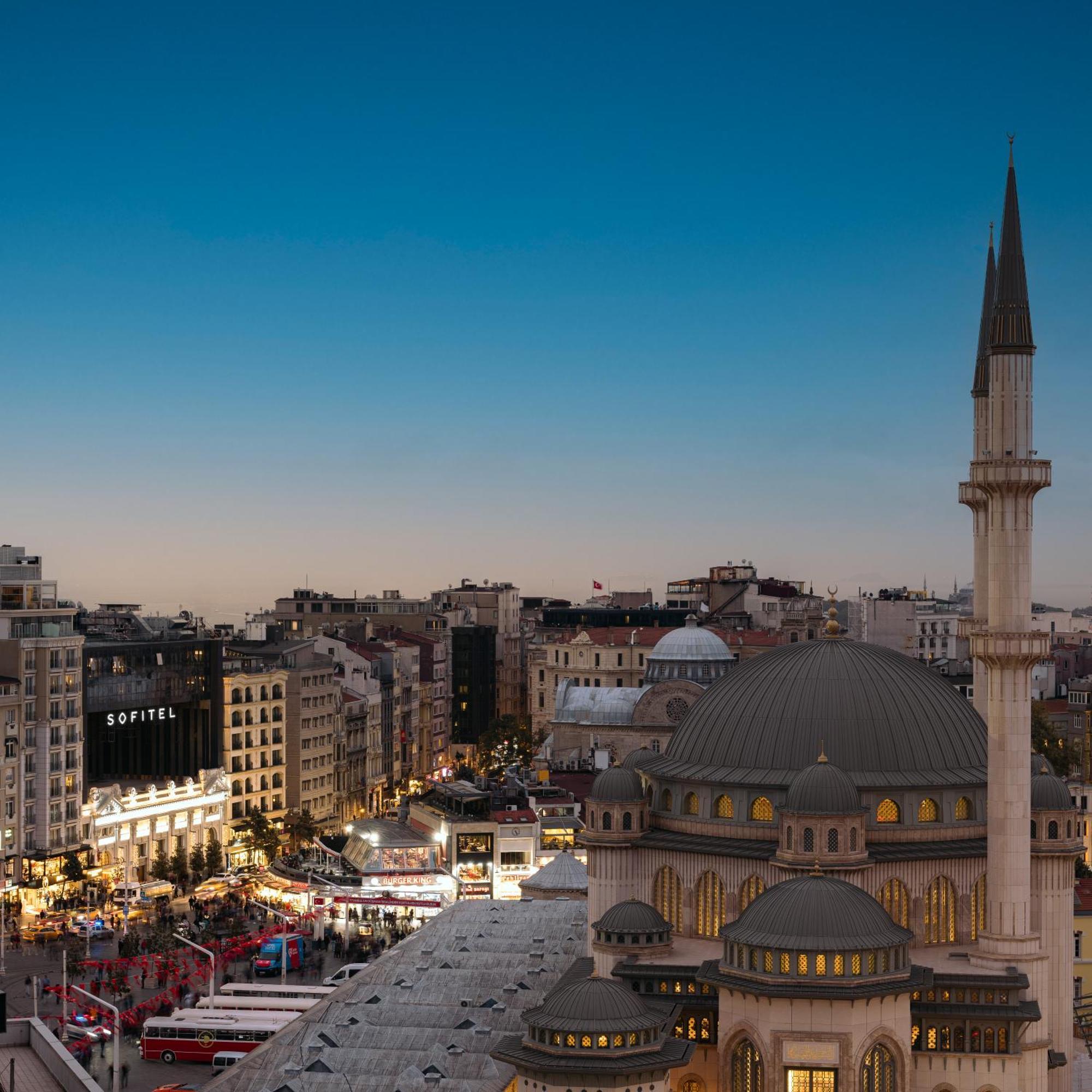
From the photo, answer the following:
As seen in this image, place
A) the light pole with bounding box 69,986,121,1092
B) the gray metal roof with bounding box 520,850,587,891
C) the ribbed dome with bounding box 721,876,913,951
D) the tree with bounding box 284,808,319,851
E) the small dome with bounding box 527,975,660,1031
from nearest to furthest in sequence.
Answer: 1. the small dome with bounding box 527,975,660,1031
2. the ribbed dome with bounding box 721,876,913,951
3. the light pole with bounding box 69,986,121,1092
4. the gray metal roof with bounding box 520,850,587,891
5. the tree with bounding box 284,808,319,851

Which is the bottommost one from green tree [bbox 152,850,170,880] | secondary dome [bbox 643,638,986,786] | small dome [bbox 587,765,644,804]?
green tree [bbox 152,850,170,880]

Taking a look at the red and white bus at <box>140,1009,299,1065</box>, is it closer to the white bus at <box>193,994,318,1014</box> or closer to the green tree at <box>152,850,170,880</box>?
the white bus at <box>193,994,318,1014</box>

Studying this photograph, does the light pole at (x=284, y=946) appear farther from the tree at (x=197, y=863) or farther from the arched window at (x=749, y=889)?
the arched window at (x=749, y=889)

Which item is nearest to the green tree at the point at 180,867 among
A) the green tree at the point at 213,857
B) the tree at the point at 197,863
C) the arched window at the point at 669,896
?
the tree at the point at 197,863

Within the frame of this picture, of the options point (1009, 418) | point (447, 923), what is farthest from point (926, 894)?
point (447, 923)

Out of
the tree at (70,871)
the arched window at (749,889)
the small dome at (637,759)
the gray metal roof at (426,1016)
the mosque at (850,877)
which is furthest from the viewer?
the tree at (70,871)

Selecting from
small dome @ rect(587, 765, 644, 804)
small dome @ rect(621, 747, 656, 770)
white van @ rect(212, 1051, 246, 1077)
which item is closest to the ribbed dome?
small dome @ rect(587, 765, 644, 804)

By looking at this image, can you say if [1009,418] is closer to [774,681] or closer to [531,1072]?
[774,681]

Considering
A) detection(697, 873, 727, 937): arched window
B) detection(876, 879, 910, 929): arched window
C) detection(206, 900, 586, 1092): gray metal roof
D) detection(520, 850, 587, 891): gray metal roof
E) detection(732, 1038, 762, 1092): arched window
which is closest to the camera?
detection(732, 1038, 762, 1092): arched window
